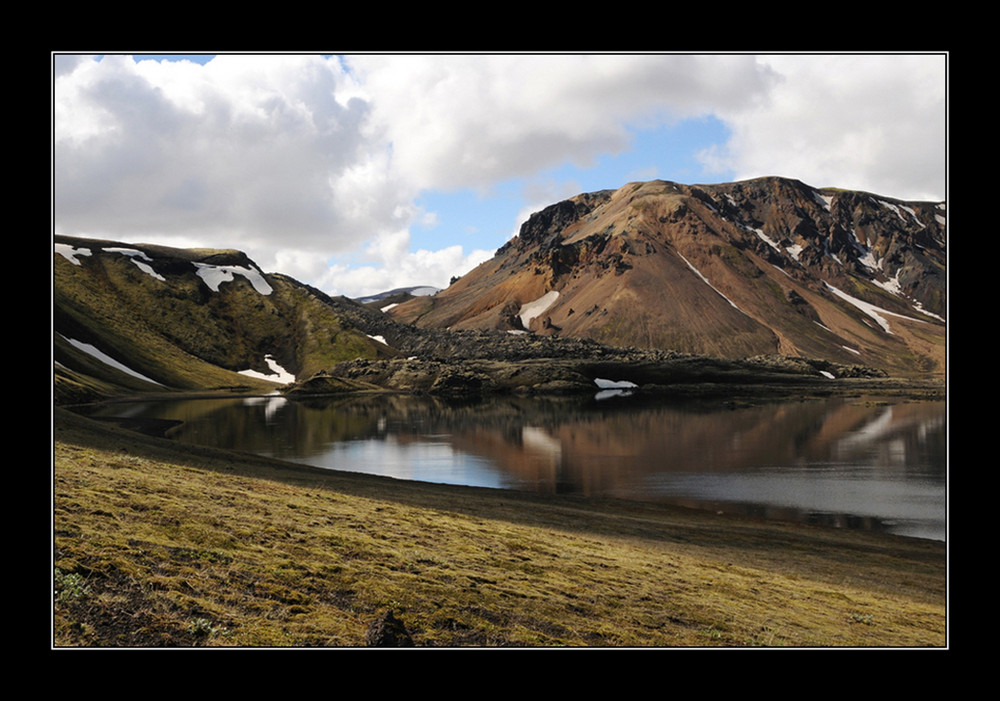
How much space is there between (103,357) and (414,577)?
160921 millimetres

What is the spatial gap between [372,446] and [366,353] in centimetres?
13432

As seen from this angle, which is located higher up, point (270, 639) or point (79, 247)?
point (79, 247)

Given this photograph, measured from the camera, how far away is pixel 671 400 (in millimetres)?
137000

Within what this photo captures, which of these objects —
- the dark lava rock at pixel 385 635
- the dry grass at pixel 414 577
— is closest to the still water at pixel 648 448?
the dry grass at pixel 414 577

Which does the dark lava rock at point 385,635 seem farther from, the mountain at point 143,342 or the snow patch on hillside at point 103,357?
the snow patch on hillside at point 103,357

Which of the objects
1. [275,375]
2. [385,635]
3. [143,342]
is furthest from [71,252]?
[385,635]

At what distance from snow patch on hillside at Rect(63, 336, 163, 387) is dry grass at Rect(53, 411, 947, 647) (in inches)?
5486

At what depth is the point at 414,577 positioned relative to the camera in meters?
14.4

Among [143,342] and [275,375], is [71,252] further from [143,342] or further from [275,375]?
[275,375]

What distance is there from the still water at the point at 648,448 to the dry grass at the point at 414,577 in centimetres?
1486

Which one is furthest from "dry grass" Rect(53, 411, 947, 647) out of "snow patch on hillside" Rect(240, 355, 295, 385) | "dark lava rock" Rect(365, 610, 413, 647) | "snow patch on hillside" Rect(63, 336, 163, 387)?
"snow patch on hillside" Rect(240, 355, 295, 385)

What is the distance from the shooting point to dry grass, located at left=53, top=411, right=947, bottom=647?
1125 cm
